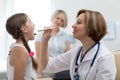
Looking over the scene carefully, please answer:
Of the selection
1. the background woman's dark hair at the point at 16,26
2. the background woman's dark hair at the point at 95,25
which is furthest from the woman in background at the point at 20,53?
the background woman's dark hair at the point at 95,25

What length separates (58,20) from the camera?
2.95 m

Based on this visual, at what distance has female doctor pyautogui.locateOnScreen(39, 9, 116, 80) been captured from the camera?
55.1 inches

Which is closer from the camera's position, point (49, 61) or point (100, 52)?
point (100, 52)

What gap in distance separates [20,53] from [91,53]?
18.9 inches

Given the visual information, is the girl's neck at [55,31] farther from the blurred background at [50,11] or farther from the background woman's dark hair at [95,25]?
the background woman's dark hair at [95,25]

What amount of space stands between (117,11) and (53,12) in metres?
0.85

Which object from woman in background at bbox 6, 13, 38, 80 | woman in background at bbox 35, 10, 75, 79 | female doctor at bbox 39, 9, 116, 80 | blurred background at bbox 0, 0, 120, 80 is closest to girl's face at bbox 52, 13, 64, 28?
woman in background at bbox 35, 10, 75, 79

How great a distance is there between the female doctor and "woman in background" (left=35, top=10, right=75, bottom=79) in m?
1.20

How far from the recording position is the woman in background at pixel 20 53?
60.9 inches

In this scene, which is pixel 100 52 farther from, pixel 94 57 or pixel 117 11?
pixel 117 11

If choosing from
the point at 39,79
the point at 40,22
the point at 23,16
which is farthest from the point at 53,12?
the point at 23,16

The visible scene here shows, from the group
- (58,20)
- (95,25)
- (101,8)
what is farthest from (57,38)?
(95,25)

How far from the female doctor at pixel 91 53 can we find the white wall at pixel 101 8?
1.49 metres

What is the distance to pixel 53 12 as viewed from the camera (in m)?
3.06
